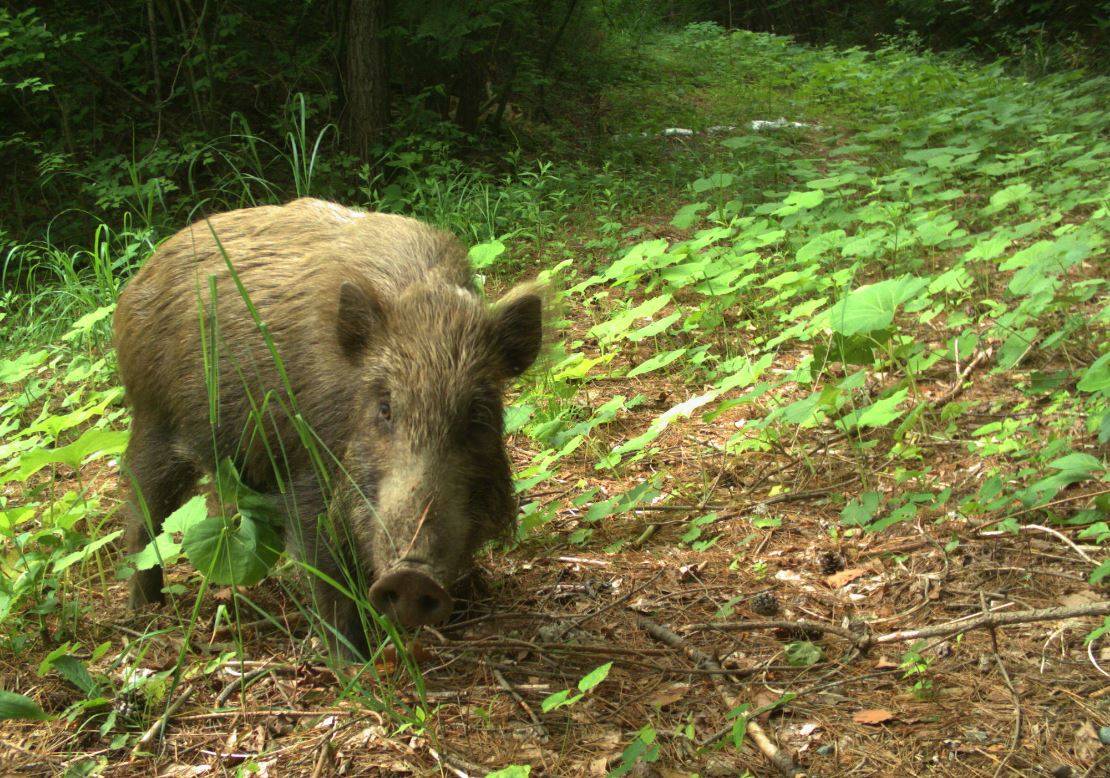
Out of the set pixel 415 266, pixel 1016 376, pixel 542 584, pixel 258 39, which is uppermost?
pixel 258 39

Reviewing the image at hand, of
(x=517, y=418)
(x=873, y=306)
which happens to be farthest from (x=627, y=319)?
→ (x=873, y=306)

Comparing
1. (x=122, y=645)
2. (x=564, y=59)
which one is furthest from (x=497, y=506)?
(x=564, y=59)

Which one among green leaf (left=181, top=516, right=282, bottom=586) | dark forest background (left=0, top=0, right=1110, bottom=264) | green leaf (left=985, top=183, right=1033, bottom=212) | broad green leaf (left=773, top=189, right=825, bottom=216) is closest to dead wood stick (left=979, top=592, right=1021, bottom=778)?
green leaf (left=181, top=516, right=282, bottom=586)

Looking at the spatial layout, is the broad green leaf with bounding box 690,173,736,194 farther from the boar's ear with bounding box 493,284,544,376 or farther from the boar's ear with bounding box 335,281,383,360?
the boar's ear with bounding box 335,281,383,360

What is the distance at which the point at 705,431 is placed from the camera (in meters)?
4.73

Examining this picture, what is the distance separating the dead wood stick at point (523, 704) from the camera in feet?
8.55

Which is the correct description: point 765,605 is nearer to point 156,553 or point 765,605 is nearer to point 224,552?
point 224,552

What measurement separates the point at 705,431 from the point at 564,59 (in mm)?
8719

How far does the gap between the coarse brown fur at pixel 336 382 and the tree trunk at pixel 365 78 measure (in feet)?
15.7

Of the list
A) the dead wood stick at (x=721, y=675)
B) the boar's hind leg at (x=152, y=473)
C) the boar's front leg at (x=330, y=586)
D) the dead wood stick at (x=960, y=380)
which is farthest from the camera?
the dead wood stick at (x=960, y=380)

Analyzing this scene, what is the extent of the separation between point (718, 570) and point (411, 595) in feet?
4.34

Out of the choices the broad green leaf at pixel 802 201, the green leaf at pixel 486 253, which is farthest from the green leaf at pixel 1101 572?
the green leaf at pixel 486 253

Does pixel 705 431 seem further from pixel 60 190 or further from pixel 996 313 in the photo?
pixel 60 190

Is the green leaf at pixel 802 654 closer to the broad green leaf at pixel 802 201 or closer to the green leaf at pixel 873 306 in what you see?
the green leaf at pixel 873 306
